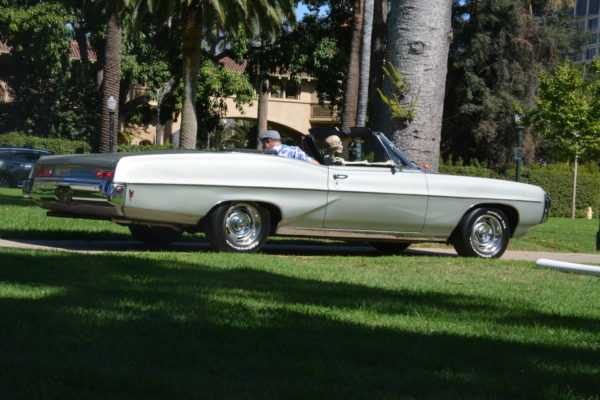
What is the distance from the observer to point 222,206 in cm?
914

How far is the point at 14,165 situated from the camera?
30484mm

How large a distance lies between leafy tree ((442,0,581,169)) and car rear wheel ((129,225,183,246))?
3525cm

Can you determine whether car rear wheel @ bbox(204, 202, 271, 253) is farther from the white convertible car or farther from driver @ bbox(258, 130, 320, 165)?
driver @ bbox(258, 130, 320, 165)

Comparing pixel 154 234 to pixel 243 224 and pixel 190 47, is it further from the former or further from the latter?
pixel 190 47

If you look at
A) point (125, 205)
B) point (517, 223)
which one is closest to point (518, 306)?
point (125, 205)

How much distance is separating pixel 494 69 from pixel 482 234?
35537 mm

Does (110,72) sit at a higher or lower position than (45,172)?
higher

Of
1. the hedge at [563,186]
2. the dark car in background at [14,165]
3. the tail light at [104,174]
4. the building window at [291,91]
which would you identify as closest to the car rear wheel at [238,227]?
the tail light at [104,174]

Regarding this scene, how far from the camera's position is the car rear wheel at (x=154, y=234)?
34.0ft

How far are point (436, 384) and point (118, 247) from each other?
22.4 ft

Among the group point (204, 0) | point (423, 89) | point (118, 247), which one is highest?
point (204, 0)

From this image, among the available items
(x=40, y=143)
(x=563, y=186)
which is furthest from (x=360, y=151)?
(x=563, y=186)

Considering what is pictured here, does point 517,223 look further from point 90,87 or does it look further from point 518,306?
point 90,87

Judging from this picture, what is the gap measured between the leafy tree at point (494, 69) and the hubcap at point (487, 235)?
3386cm
